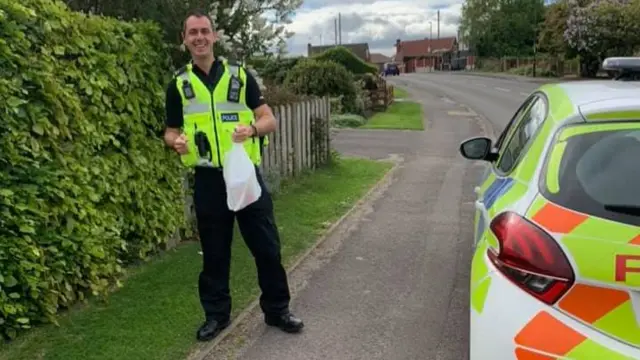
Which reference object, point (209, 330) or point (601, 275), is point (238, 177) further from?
point (601, 275)

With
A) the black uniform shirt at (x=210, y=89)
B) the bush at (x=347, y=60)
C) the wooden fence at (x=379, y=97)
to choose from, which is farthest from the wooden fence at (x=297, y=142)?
the bush at (x=347, y=60)

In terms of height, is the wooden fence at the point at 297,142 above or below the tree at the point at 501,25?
below

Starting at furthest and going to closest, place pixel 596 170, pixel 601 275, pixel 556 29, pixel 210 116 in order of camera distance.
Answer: pixel 556 29 → pixel 210 116 → pixel 596 170 → pixel 601 275

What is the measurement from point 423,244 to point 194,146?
317cm

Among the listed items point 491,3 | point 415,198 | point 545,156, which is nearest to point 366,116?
point 415,198

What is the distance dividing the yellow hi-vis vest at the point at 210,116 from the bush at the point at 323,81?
1495cm

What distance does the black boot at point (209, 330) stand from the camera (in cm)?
398

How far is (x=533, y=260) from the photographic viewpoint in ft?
7.69

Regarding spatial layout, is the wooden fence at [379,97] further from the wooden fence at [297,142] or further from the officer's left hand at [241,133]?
the officer's left hand at [241,133]

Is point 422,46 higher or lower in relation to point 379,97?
higher

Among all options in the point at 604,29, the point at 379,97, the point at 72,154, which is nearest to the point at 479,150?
the point at 72,154

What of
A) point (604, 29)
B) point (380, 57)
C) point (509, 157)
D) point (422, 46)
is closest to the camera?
point (509, 157)

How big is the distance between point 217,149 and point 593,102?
201 centimetres

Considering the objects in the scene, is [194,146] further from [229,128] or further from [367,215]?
[367,215]
